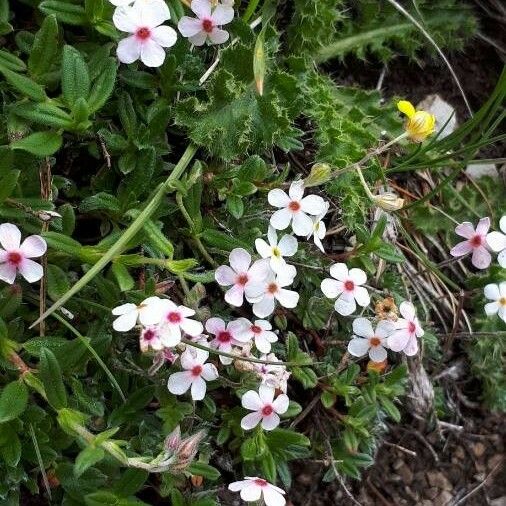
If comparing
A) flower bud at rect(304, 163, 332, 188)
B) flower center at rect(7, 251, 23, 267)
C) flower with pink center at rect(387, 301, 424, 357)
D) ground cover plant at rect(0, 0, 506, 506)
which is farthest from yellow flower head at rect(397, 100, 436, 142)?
flower center at rect(7, 251, 23, 267)

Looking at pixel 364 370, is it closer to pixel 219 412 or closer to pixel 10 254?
pixel 219 412

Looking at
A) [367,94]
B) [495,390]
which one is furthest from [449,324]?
[367,94]

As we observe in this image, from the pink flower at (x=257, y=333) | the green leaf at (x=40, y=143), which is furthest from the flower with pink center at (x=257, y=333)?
the green leaf at (x=40, y=143)

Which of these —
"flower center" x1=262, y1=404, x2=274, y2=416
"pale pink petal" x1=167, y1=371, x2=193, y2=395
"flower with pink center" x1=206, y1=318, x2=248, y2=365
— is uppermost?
"flower with pink center" x1=206, y1=318, x2=248, y2=365

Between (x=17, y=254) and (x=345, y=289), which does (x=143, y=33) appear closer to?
(x=17, y=254)

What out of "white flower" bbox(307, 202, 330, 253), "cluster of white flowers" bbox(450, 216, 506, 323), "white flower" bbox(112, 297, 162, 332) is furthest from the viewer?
"cluster of white flowers" bbox(450, 216, 506, 323)

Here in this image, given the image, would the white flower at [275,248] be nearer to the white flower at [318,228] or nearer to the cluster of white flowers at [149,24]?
the white flower at [318,228]

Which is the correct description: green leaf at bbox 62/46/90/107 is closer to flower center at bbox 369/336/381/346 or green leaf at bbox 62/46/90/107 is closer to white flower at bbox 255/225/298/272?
white flower at bbox 255/225/298/272

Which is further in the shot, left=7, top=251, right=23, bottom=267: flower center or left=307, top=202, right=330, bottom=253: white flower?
left=307, top=202, right=330, bottom=253: white flower

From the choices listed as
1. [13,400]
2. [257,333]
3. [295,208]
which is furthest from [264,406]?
[13,400]
